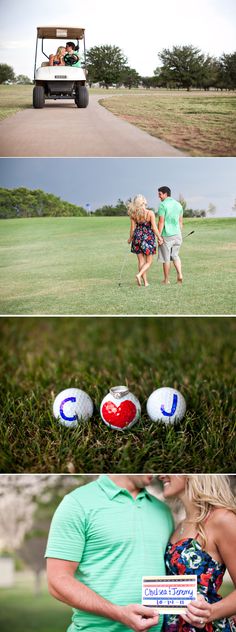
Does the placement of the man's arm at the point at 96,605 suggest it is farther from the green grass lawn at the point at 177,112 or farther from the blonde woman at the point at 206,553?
the green grass lawn at the point at 177,112

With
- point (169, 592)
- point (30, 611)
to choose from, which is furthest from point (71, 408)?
point (169, 592)

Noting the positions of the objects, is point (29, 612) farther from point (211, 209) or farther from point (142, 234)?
point (211, 209)

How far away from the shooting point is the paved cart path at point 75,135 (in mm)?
3355

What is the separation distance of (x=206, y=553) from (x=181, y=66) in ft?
6.99

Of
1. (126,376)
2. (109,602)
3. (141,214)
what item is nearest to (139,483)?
(109,602)

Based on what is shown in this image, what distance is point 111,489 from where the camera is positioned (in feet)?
8.18

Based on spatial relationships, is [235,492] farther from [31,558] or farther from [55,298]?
[55,298]

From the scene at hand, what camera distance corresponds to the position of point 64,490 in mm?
2590

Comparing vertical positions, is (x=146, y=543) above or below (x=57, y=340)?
below

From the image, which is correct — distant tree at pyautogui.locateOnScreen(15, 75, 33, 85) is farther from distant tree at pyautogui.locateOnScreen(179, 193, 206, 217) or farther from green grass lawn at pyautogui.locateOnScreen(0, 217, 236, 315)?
distant tree at pyautogui.locateOnScreen(179, 193, 206, 217)

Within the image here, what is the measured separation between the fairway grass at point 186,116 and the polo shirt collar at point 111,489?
1.53 m

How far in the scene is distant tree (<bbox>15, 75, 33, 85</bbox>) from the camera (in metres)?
3.46

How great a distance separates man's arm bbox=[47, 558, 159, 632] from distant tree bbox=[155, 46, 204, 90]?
2195 mm

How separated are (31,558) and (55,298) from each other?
123cm
